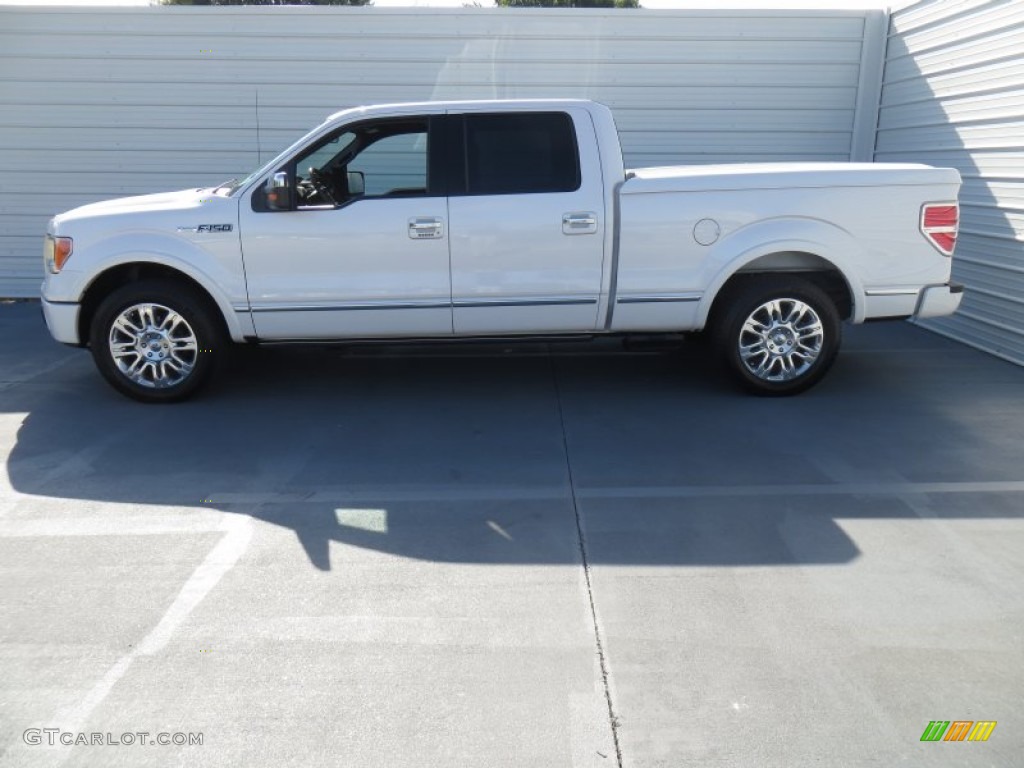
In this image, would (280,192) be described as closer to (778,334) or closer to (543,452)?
(543,452)

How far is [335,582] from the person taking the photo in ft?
13.0

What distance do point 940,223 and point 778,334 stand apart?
1271 mm

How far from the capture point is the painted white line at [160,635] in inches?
113

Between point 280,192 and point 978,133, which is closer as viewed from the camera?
point 280,192

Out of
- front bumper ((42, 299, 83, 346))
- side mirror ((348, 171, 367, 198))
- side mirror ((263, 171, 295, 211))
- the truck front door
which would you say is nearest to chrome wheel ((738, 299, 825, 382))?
the truck front door

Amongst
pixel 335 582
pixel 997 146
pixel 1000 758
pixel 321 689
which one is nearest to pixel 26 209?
pixel 335 582

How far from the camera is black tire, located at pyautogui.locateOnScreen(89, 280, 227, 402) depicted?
20.4 feet

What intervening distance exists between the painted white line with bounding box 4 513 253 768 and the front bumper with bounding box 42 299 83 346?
2546 millimetres

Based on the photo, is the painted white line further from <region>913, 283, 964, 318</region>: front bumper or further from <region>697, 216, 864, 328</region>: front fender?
<region>913, 283, 964, 318</region>: front bumper

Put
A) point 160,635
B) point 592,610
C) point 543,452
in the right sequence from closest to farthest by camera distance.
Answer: point 160,635 → point 592,610 → point 543,452

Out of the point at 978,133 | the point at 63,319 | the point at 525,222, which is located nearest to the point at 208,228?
the point at 63,319

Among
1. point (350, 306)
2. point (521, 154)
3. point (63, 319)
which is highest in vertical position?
point (521, 154)

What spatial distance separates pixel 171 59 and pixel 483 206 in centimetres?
569

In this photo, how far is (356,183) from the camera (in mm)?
6207
